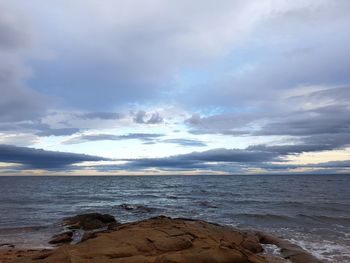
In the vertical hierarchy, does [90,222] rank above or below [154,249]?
below

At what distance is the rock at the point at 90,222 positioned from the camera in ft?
74.8

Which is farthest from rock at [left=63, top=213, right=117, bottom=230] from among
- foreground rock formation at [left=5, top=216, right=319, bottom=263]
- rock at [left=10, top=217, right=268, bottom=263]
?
rock at [left=10, top=217, right=268, bottom=263]

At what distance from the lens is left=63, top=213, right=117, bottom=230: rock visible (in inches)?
898

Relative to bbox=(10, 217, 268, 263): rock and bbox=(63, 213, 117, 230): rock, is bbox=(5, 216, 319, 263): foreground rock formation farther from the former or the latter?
bbox=(63, 213, 117, 230): rock

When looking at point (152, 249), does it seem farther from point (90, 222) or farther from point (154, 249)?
point (90, 222)

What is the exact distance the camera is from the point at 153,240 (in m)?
11.5

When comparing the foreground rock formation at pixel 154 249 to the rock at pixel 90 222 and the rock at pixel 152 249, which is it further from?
the rock at pixel 90 222

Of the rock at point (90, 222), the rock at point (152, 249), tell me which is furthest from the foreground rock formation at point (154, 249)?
the rock at point (90, 222)

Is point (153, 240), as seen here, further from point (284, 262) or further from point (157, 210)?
point (157, 210)

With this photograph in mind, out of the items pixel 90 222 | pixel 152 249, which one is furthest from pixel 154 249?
pixel 90 222

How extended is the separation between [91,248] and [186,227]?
492 cm

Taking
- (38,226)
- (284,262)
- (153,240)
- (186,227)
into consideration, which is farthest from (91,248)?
(38,226)

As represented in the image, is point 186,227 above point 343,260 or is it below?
above

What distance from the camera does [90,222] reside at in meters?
23.3
